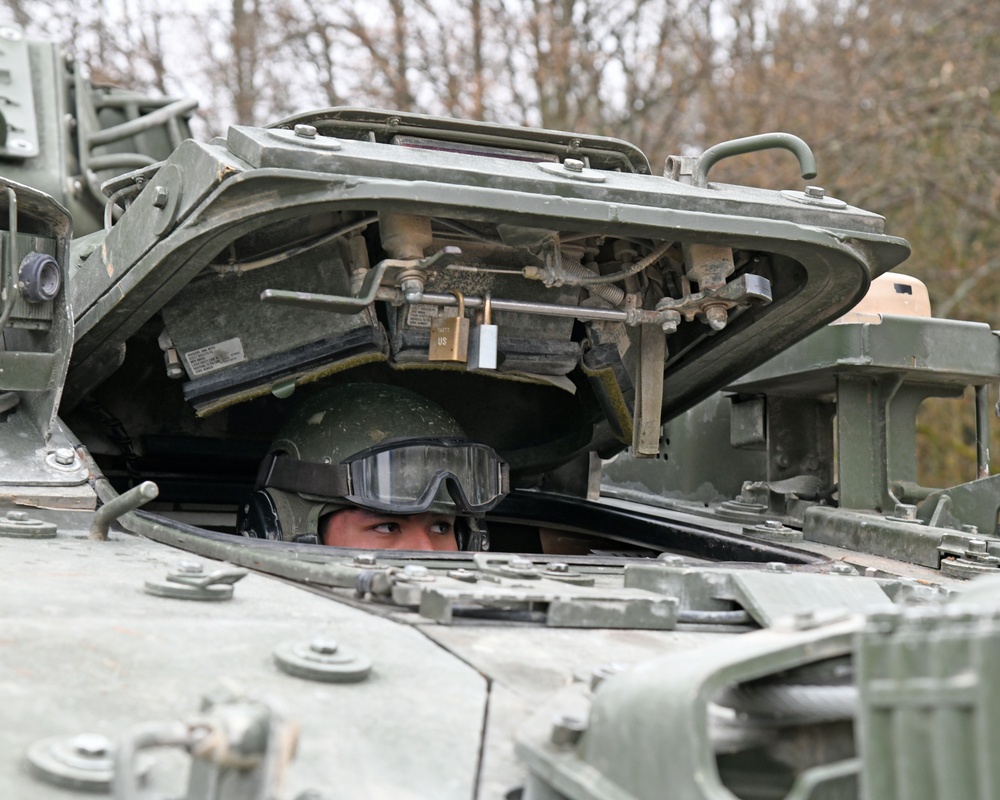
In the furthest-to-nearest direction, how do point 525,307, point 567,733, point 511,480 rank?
point 511,480 < point 525,307 < point 567,733

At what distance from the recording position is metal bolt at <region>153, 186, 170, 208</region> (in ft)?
9.36

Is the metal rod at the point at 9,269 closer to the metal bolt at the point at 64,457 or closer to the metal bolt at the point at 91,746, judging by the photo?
the metal bolt at the point at 64,457

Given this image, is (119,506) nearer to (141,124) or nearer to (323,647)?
(323,647)

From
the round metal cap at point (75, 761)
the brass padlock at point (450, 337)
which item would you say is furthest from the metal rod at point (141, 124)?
the round metal cap at point (75, 761)

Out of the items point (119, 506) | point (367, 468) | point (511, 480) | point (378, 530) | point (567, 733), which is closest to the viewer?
point (567, 733)

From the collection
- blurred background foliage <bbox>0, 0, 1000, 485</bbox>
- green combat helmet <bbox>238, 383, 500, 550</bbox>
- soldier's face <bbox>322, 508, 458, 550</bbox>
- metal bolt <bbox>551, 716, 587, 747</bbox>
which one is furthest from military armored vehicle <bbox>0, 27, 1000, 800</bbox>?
blurred background foliage <bbox>0, 0, 1000, 485</bbox>

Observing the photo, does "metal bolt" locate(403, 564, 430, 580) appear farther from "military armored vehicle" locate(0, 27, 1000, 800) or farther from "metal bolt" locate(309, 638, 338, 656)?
"metal bolt" locate(309, 638, 338, 656)

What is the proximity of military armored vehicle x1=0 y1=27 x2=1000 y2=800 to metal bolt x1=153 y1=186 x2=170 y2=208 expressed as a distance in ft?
0.10

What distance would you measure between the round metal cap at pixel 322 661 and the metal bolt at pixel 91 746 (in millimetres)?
333

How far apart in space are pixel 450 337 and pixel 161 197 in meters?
0.75

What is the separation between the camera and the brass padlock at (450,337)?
3139mm

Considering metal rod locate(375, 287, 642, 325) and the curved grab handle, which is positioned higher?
the curved grab handle

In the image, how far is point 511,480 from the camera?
438cm

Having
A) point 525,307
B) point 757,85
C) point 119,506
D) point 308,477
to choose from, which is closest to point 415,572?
point 119,506
